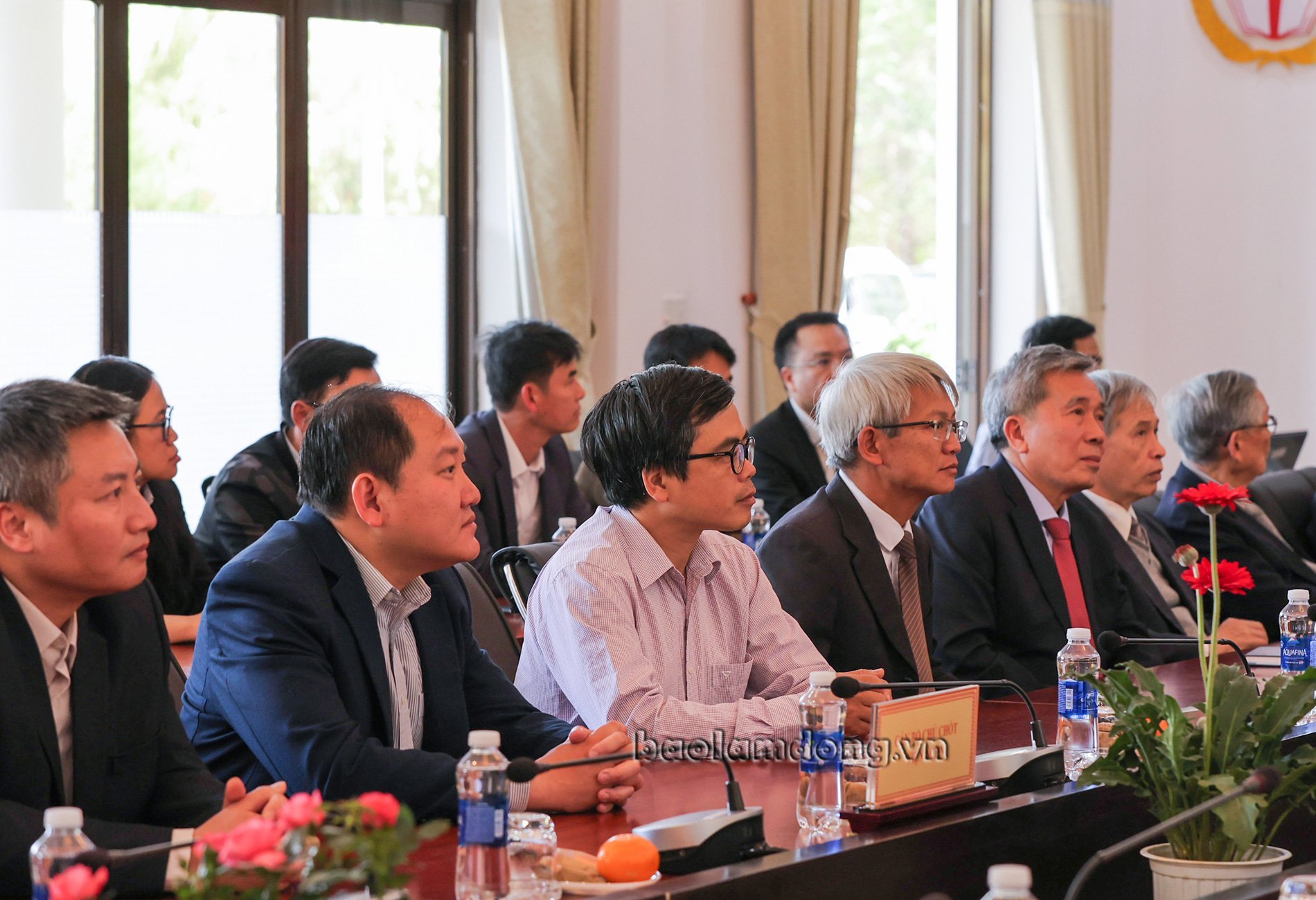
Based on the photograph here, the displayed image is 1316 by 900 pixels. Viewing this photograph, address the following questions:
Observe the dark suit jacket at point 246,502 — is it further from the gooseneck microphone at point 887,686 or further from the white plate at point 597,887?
the white plate at point 597,887

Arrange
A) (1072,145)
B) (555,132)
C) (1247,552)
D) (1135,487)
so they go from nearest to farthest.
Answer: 1. (1135,487)
2. (1247,552)
3. (555,132)
4. (1072,145)

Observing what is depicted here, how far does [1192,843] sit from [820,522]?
1266mm

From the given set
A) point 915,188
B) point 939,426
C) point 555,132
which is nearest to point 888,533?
point 939,426

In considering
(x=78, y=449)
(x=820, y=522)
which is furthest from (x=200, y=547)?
(x=78, y=449)

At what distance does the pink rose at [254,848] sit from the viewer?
1.04m

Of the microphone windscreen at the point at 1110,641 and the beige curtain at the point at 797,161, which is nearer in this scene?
the microphone windscreen at the point at 1110,641

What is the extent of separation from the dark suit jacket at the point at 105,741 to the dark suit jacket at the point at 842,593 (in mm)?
1200

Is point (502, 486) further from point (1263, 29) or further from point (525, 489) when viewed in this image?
point (1263, 29)

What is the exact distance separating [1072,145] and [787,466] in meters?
3.11

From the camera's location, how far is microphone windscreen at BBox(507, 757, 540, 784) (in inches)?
62.6

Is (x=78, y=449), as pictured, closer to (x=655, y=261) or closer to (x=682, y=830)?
(x=682, y=830)

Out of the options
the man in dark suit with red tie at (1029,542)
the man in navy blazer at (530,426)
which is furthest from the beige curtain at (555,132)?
the man in dark suit with red tie at (1029,542)

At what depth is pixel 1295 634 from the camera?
3125 millimetres

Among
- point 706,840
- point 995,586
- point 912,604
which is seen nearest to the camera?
point 706,840
